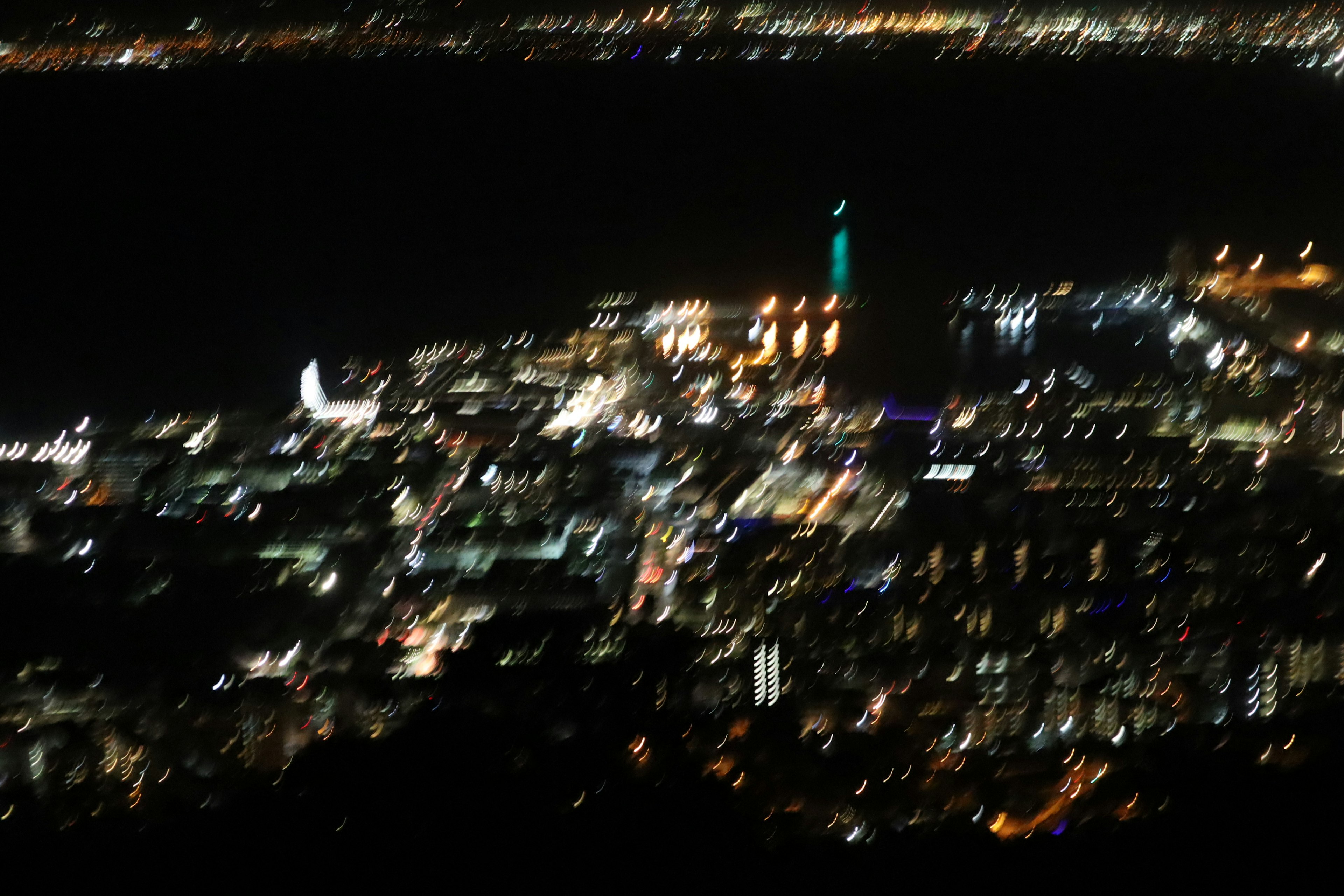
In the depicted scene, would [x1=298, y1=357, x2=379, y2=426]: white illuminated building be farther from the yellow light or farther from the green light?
the green light

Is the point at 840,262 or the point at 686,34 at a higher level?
the point at 686,34

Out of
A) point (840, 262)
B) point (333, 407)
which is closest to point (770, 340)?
point (840, 262)

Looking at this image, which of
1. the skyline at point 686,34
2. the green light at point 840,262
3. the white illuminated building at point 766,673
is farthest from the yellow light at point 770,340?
the skyline at point 686,34

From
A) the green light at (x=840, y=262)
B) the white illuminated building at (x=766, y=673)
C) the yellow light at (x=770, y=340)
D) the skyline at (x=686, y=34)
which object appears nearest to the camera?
the white illuminated building at (x=766, y=673)

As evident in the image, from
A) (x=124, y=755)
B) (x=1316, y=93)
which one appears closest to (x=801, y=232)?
(x=1316, y=93)

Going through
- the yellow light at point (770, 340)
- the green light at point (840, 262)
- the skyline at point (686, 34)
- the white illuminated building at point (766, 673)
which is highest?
the skyline at point (686, 34)

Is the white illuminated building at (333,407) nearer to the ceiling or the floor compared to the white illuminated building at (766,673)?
nearer to the floor

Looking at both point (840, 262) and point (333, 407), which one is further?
point (840, 262)

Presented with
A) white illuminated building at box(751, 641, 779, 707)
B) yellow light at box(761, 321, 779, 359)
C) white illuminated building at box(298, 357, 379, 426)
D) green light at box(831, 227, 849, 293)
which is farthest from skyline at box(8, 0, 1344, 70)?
white illuminated building at box(751, 641, 779, 707)

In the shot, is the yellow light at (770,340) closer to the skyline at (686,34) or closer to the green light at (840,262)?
the green light at (840,262)

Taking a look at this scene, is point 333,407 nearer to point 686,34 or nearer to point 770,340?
point 770,340

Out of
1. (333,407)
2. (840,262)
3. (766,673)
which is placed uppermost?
(766,673)

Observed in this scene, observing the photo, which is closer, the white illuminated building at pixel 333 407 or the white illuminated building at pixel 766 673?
the white illuminated building at pixel 766 673
